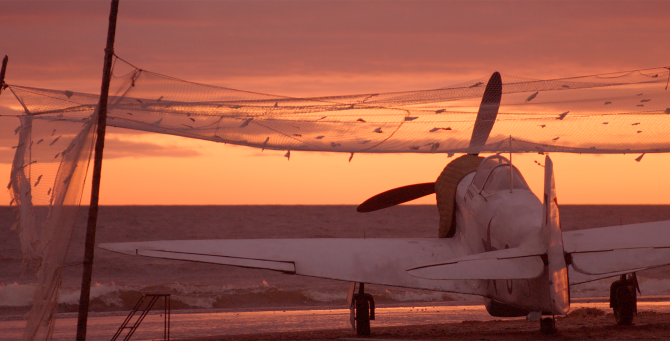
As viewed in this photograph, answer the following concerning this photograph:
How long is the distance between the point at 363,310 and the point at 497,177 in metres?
2.79

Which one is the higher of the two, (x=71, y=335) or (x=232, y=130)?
(x=232, y=130)

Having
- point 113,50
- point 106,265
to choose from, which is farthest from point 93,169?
point 106,265

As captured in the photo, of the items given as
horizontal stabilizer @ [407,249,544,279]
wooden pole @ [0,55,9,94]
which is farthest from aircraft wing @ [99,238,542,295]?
wooden pole @ [0,55,9,94]

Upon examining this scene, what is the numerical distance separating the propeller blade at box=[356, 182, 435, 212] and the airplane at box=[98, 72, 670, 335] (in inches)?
60.1

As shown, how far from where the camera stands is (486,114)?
895cm

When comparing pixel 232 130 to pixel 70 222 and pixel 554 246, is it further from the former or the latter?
pixel 554 246

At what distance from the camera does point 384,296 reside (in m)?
20.7

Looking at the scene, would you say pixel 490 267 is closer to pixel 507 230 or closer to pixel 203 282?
pixel 507 230

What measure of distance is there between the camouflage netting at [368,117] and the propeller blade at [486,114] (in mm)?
82

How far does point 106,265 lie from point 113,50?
25881 millimetres

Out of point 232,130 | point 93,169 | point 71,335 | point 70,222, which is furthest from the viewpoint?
point 71,335

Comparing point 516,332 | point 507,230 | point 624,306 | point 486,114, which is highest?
point 486,114

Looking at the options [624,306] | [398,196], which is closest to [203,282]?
[398,196]

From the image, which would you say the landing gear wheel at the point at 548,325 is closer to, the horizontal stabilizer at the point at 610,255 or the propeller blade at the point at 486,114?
the horizontal stabilizer at the point at 610,255
